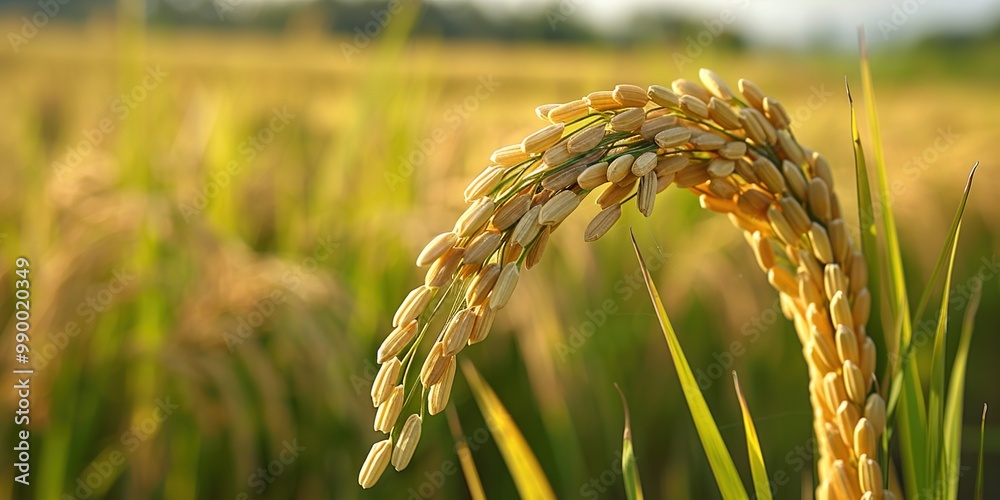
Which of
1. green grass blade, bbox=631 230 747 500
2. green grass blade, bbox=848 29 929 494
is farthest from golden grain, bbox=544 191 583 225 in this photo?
green grass blade, bbox=848 29 929 494

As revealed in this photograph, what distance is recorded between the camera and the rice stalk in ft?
1.55

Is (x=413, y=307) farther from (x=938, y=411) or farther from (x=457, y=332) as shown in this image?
Answer: (x=938, y=411)

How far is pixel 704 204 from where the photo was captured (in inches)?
23.6

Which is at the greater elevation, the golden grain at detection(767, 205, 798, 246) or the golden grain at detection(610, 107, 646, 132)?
the golden grain at detection(610, 107, 646, 132)

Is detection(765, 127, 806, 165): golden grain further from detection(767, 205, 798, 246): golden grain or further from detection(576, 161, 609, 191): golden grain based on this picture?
detection(576, 161, 609, 191): golden grain

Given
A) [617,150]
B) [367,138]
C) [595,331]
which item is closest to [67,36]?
[367,138]

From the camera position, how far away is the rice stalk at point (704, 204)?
471 millimetres

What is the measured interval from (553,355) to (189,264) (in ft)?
2.55

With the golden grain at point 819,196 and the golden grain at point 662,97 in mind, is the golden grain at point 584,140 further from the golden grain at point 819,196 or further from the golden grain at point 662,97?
the golden grain at point 819,196

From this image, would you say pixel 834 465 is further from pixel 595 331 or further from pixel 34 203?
pixel 34 203

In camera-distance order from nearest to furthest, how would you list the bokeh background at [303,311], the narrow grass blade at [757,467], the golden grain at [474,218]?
1. the golden grain at [474,218]
2. the narrow grass blade at [757,467]
3. the bokeh background at [303,311]

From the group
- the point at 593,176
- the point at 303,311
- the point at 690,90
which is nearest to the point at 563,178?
the point at 593,176

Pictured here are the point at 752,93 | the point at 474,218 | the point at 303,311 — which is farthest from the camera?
the point at 303,311

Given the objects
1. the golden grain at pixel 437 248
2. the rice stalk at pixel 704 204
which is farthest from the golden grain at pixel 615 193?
the golden grain at pixel 437 248
